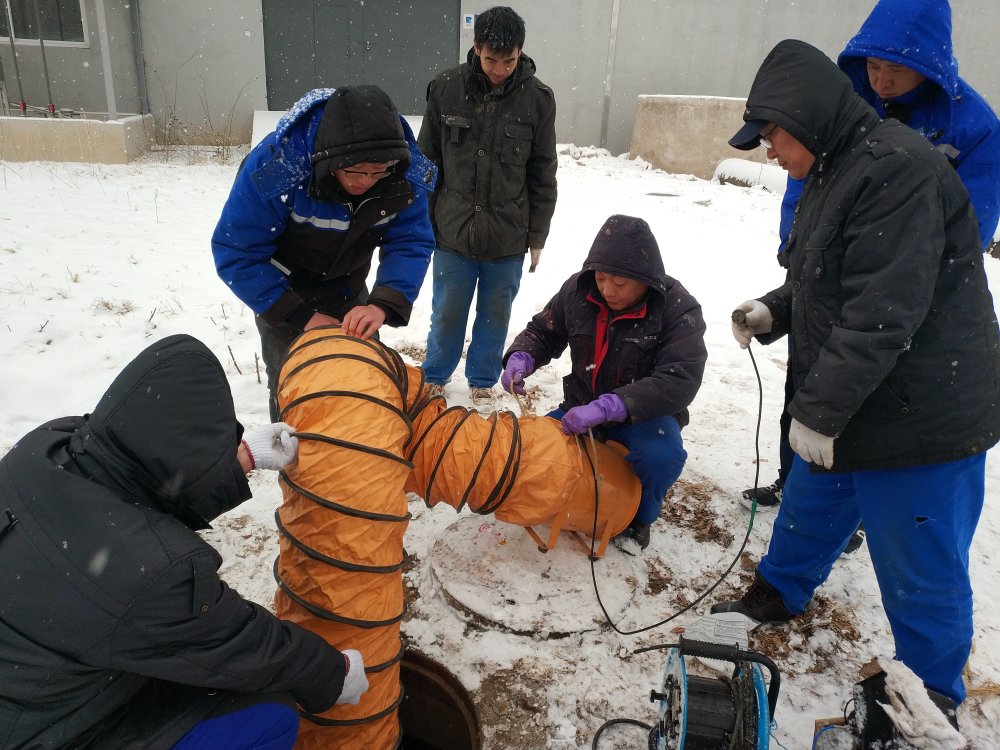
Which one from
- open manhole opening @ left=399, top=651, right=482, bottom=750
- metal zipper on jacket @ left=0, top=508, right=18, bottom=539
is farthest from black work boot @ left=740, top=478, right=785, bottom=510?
metal zipper on jacket @ left=0, top=508, right=18, bottom=539

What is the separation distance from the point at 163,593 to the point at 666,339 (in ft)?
6.57

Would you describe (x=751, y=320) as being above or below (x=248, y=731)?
above

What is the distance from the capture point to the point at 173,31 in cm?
1031

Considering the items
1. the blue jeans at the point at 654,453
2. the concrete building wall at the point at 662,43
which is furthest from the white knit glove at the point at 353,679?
the concrete building wall at the point at 662,43

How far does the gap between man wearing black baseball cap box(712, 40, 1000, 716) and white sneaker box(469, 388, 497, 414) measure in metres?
2.20

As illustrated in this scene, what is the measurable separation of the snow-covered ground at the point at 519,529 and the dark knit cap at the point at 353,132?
1582mm

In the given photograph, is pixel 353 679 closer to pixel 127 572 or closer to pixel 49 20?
pixel 127 572

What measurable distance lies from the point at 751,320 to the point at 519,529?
1.31 meters

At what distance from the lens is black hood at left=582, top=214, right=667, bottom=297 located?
8.39 feet

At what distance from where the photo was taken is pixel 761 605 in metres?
2.52

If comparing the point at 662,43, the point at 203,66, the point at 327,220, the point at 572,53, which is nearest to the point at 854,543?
the point at 327,220

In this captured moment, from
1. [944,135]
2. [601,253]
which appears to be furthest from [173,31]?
[944,135]

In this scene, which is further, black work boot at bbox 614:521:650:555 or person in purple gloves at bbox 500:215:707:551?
black work boot at bbox 614:521:650:555

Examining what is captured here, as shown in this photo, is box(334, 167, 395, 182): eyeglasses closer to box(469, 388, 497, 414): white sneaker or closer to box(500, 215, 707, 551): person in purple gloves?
box(500, 215, 707, 551): person in purple gloves
